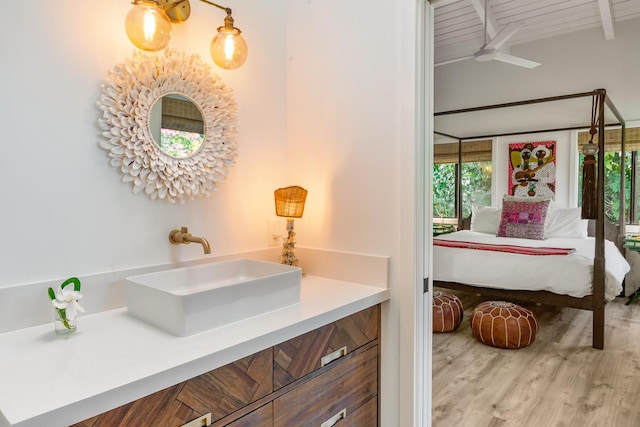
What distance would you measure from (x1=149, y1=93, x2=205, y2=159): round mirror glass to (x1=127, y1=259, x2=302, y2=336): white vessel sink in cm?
47

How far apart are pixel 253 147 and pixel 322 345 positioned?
0.97 meters

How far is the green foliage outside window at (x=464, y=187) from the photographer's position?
18.6 feet

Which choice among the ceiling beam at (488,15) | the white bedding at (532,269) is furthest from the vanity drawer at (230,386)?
the ceiling beam at (488,15)

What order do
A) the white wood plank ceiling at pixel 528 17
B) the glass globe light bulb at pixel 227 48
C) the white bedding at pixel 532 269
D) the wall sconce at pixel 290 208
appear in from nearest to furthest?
the glass globe light bulb at pixel 227 48
the wall sconce at pixel 290 208
the white bedding at pixel 532 269
the white wood plank ceiling at pixel 528 17

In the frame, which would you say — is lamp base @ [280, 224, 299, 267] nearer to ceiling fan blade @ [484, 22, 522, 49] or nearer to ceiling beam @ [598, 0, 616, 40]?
ceiling fan blade @ [484, 22, 522, 49]

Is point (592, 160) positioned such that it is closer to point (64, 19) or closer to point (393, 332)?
point (393, 332)

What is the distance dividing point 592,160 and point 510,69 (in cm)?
238

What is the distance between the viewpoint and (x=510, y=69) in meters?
5.20

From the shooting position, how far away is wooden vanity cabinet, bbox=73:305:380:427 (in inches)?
35.7

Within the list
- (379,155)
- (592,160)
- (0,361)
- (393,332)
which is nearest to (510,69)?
(592,160)

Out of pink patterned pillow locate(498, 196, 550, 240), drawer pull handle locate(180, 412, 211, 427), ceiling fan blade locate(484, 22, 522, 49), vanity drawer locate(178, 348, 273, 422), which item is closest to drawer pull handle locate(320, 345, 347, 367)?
vanity drawer locate(178, 348, 273, 422)

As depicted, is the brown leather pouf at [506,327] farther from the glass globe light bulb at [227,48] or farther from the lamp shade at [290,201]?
the glass globe light bulb at [227,48]


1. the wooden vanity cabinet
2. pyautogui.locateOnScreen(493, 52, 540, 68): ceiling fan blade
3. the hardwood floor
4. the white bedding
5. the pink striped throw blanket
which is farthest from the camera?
pyautogui.locateOnScreen(493, 52, 540, 68): ceiling fan blade

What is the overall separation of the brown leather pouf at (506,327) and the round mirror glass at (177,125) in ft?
8.77
